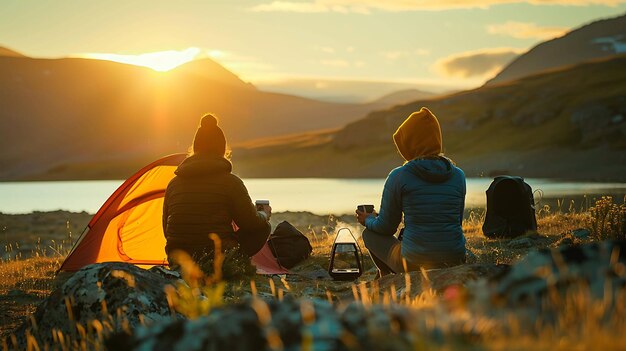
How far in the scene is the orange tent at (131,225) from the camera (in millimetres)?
11344

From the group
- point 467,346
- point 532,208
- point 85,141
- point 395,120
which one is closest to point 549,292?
point 467,346

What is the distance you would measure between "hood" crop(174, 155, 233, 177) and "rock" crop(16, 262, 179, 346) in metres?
2.45

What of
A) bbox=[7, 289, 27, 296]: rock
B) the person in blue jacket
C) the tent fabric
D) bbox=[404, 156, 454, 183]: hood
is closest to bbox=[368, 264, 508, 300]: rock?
the person in blue jacket

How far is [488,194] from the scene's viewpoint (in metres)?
13.6

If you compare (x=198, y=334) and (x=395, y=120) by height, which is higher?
(x=395, y=120)

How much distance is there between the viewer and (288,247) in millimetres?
11891

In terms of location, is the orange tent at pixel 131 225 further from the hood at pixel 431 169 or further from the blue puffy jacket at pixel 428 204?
the hood at pixel 431 169

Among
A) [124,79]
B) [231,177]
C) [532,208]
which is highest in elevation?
[124,79]

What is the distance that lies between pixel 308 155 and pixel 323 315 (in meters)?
115

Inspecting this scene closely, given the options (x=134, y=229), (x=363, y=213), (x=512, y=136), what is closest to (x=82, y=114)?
(x=512, y=136)

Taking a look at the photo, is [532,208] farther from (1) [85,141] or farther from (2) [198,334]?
(1) [85,141]

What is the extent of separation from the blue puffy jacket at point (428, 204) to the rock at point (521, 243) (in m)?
4.44

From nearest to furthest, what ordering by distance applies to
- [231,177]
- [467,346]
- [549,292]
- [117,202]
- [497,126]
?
[467,346]
[549,292]
[231,177]
[117,202]
[497,126]

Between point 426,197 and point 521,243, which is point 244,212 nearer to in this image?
point 426,197
